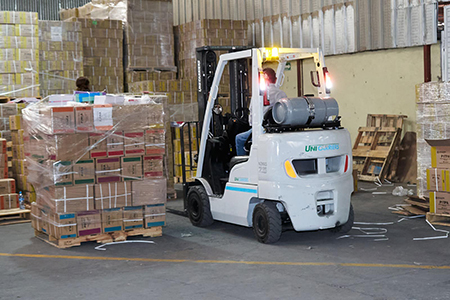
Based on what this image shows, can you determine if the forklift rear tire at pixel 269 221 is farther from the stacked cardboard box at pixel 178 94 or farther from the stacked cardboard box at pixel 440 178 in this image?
the stacked cardboard box at pixel 178 94

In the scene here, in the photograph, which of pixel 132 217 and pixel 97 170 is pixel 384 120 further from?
pixel 97 170

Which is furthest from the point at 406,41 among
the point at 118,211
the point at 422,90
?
the point at 118,211

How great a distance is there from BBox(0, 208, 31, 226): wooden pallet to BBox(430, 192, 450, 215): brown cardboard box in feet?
18.7

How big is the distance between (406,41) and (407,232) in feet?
17.6

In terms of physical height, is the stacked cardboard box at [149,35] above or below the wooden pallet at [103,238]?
above

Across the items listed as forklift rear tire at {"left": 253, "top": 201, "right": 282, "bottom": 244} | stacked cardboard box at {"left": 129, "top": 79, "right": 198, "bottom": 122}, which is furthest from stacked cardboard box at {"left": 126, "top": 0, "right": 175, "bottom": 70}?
forklift rear tire at {"left": 253, "top": 201, "right": 282, "bottom": 244}

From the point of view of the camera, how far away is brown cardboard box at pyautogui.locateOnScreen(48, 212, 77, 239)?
6.80 m

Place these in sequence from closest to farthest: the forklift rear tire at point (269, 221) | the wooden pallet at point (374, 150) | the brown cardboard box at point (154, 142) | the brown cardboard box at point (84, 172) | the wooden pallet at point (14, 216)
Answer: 1. the forklift rear tire at point (269, 221)
2. the brown cardboard box at point (84, 172)
3. the brown cardboard box at point (154, 142)
4. the wooden pallet at point (14, 216)
5. the wooden pallet at point (374, 150)

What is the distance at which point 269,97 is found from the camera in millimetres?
6762

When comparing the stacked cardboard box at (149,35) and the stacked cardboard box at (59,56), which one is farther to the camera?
→ the stacked cardboard box at (149,35)

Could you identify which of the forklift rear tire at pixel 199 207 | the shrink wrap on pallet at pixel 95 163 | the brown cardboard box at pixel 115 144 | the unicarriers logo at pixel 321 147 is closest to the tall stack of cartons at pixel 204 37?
the forklift rear tire at pixel 199 207

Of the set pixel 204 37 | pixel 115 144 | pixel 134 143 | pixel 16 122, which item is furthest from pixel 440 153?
pixel 204 37

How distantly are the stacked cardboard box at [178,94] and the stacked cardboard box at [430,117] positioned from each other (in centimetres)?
577

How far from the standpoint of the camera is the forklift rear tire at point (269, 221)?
6.52 meters
